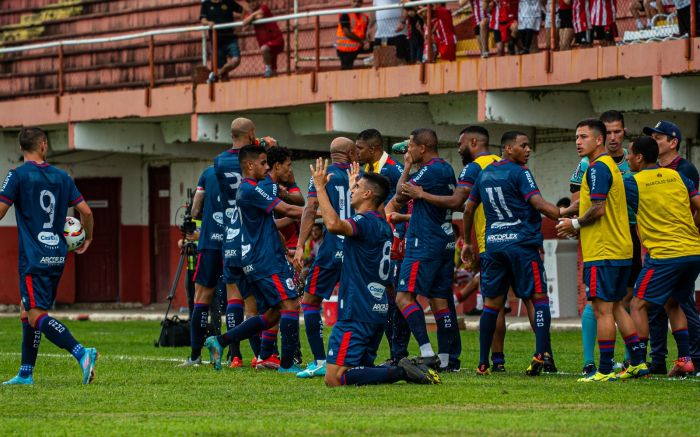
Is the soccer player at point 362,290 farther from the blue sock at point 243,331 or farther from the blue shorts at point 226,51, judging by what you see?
the blue shorts at point 226,51

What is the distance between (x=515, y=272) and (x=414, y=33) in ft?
34.3

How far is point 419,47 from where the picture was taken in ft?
73.3

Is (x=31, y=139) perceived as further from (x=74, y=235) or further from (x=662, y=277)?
(x=662, y=277)

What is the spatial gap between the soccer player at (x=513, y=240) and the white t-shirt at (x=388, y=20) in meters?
10.4

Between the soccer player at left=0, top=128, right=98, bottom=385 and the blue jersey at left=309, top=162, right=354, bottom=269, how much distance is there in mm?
2027

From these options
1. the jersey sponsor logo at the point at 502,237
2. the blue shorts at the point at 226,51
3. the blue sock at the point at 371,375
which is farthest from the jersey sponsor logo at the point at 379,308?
the blue shorts at the point at 226,51

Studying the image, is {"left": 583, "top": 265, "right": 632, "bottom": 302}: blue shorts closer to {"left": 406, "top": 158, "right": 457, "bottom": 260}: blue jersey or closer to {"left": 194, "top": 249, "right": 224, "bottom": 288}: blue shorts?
{"left": 406, "top": 158, "right": 457, "bottom": 260}: blue jersey

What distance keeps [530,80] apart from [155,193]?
39.5ft

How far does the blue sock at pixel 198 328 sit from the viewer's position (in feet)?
45.1

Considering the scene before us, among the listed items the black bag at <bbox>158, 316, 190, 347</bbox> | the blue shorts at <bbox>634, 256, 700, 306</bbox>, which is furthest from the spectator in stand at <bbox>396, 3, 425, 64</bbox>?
the blue shorts at <bbox>634, 256, 700, 306</bbox>

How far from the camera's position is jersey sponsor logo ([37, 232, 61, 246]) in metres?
11.8

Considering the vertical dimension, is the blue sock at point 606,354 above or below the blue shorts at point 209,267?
below

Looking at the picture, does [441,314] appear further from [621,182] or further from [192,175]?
[192,175]

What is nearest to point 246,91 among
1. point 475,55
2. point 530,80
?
point 475,55
